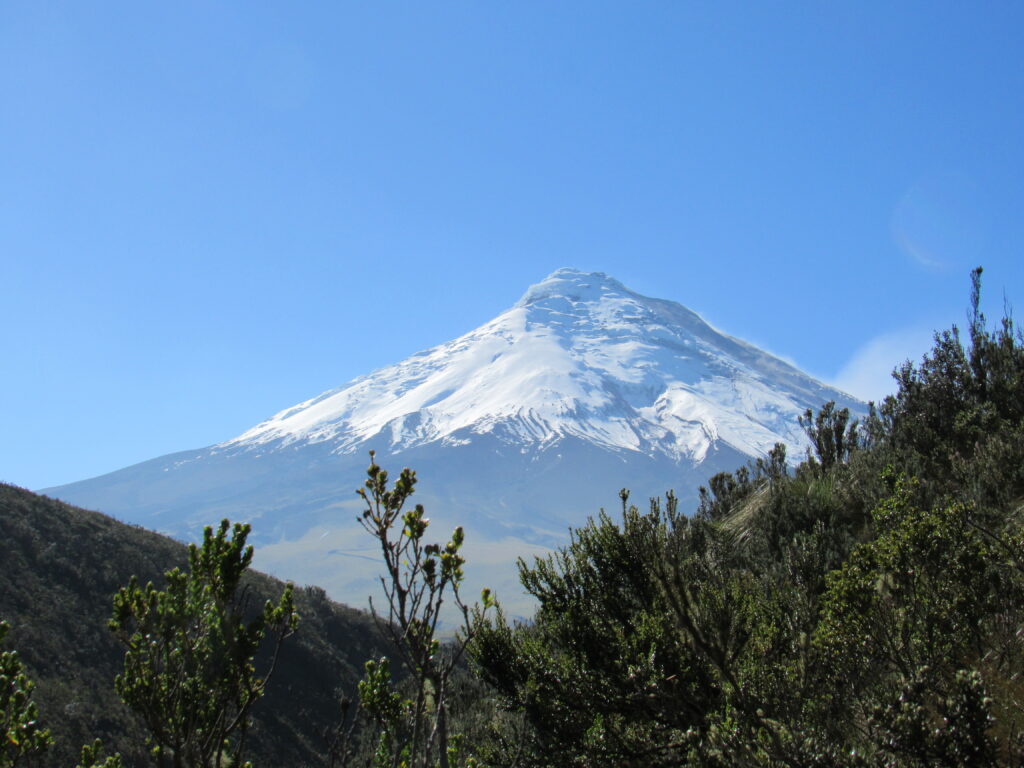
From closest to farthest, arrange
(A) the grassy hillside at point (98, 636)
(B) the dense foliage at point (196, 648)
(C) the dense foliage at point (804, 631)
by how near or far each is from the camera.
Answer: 1. (C) the dense foliage at point (804, 631)
2. (B) the dense foliage at point (196, 648)
3. (A) the grassy hillside at point (98, 636)

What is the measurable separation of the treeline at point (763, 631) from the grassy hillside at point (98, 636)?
30.7ft

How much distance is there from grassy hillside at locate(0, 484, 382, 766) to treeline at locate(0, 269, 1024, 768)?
368 inches

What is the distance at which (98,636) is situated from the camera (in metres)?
18.8

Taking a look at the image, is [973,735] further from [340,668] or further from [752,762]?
[340,668]

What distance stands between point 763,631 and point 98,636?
2022cm

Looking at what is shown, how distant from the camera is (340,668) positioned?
2334 cm

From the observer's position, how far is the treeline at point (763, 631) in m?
2.71

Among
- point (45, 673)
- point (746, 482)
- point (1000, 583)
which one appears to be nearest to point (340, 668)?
point (45, 673)

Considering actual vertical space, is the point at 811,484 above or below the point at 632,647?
above

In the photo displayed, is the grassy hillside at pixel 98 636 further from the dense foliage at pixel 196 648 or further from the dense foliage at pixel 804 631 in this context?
the dense foliage at pixel 196 648

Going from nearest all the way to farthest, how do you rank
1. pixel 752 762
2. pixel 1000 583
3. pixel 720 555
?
pixel 752 762
pixel 1000 583
pixel 720 555

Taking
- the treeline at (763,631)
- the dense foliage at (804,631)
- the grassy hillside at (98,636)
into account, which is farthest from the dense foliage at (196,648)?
the grassy hillside at (98,636)

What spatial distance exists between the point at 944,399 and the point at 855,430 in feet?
6.92

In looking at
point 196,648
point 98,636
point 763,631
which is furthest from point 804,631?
point 98,636
